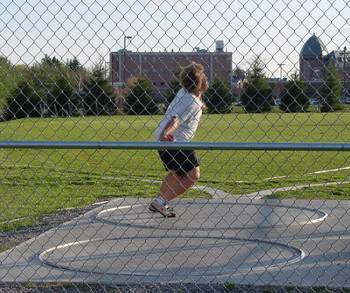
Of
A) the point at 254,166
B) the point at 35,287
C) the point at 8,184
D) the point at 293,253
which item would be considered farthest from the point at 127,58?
the point at 254,166

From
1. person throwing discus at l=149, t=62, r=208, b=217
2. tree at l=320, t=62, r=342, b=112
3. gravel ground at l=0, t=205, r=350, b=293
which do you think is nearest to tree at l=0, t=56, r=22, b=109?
person throwing discus at l=149, t=62, r=208, b=217

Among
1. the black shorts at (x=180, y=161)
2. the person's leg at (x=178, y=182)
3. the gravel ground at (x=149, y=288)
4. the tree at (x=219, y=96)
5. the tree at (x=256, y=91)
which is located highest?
the tree at (x=256, y=91)

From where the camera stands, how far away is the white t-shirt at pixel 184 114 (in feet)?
24.6

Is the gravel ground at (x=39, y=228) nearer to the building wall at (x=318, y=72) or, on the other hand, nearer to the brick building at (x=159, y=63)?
the brick building at (x=159, y=63)

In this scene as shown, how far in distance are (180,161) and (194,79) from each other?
1.91 meters

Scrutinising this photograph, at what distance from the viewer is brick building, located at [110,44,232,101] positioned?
18.6 feet

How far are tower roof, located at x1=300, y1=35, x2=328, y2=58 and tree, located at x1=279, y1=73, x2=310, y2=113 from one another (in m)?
0.23

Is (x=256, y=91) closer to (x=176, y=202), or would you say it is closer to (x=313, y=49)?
(x=313, y=49)

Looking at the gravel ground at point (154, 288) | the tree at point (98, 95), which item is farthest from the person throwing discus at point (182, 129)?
the gravel ground at point (154, 288)

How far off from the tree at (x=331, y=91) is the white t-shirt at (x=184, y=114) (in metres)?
1.50

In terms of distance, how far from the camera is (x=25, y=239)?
8414 mm

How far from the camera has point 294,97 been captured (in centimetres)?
600

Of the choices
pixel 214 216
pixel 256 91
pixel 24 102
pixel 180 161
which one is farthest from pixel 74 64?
pixel 214 216

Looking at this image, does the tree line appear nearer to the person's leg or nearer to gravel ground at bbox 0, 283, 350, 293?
gravel ground at bbox 0, 283, 350, 293
